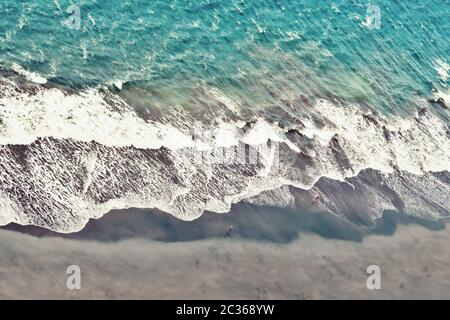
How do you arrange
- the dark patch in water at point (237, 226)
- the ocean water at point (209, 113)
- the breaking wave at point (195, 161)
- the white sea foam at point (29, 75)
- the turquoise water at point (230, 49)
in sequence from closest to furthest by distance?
the dark patch in water at point (237, 226) < the breaking wave at point (195, 161) < the ocean water at point (209, 113) < the white sea foam at point (29, 75) < the turquoise water at point (230, 49)

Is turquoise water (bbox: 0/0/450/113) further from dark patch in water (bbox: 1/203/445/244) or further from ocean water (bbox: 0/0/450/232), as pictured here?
dark patch in water (bbox: 1/203/445/244)

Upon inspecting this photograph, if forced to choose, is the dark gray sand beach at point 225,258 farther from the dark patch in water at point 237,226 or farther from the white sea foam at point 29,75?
the white sea foam at point 29,75

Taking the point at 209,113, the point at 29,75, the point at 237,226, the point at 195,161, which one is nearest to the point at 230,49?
the point at 209,113

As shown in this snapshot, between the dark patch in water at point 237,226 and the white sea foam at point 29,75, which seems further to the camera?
the white sea foam at point 29,75


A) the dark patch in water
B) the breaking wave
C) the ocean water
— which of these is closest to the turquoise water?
the ocean water

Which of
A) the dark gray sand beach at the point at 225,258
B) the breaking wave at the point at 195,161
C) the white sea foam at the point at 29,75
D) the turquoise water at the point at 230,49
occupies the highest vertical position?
the turquoise water at the point at 230,49

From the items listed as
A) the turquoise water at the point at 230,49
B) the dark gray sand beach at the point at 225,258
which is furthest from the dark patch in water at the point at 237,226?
the turquoise water at the point at 230,49
